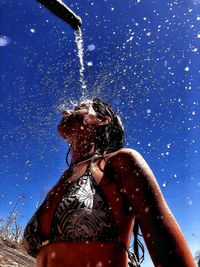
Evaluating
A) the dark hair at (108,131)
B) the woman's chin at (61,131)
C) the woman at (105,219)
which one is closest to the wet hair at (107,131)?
the dark hair at (108,131)

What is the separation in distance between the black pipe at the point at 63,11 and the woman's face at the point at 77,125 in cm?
184

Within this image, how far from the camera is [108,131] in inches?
101

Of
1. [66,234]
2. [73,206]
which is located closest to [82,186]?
[73,206]

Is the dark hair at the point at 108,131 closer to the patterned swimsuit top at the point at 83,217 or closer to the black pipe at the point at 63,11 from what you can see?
the patterned swimsuit top at the point at 83,217

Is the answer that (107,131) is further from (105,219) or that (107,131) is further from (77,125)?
(105,219)

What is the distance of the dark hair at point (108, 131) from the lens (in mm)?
2479

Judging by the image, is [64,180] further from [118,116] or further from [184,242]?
[184,242]

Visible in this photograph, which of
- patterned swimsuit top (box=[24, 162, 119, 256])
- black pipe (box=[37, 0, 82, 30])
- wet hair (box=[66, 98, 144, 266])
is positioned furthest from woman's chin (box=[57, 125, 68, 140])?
black pipe (box=[37, 0, 82, 30])

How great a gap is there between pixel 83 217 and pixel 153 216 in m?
0.45

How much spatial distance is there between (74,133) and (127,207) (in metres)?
0.89

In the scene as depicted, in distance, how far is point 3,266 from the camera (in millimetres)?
4234

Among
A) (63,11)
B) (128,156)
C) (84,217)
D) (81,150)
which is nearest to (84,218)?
(84,217)

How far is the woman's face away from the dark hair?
8cm

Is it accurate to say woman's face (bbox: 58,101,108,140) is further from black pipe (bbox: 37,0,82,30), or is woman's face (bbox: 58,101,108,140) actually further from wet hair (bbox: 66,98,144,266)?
black pipe (bbox: 37,0,82,30)
